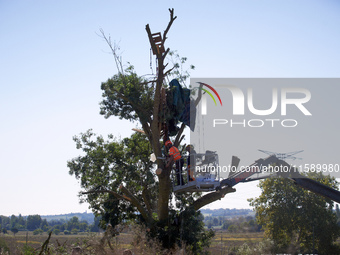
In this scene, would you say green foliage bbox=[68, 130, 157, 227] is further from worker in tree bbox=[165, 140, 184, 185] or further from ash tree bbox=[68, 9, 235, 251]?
worker in tree bbox=[165, 140, 184, 185]

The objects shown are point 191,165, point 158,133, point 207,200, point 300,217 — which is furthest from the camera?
point 300,217

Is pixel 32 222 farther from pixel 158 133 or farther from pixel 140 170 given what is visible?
pixel 158 133

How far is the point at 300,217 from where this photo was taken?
94.9 ft

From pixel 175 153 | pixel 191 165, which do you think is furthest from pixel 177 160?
pixel 191 165

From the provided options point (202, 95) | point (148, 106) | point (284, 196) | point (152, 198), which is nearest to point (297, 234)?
point (284, 196)

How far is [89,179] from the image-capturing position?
69.2ft

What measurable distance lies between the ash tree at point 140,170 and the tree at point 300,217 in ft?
33.9

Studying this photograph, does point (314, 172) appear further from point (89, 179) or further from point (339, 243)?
point (89, 179)

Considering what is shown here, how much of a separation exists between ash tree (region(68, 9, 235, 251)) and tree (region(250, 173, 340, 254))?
10.3m

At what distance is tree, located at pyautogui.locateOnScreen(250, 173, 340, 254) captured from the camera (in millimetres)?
28859

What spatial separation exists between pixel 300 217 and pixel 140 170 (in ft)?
46.2

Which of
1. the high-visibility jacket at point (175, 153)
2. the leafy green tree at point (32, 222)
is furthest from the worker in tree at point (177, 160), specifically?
the leafy green tree at point (32, 222)

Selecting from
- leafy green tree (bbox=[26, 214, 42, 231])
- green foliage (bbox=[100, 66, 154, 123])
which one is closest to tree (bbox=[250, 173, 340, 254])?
green foliage (bbox=[100, 66, 154, 123])

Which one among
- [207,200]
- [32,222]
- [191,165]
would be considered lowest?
[32,222]
